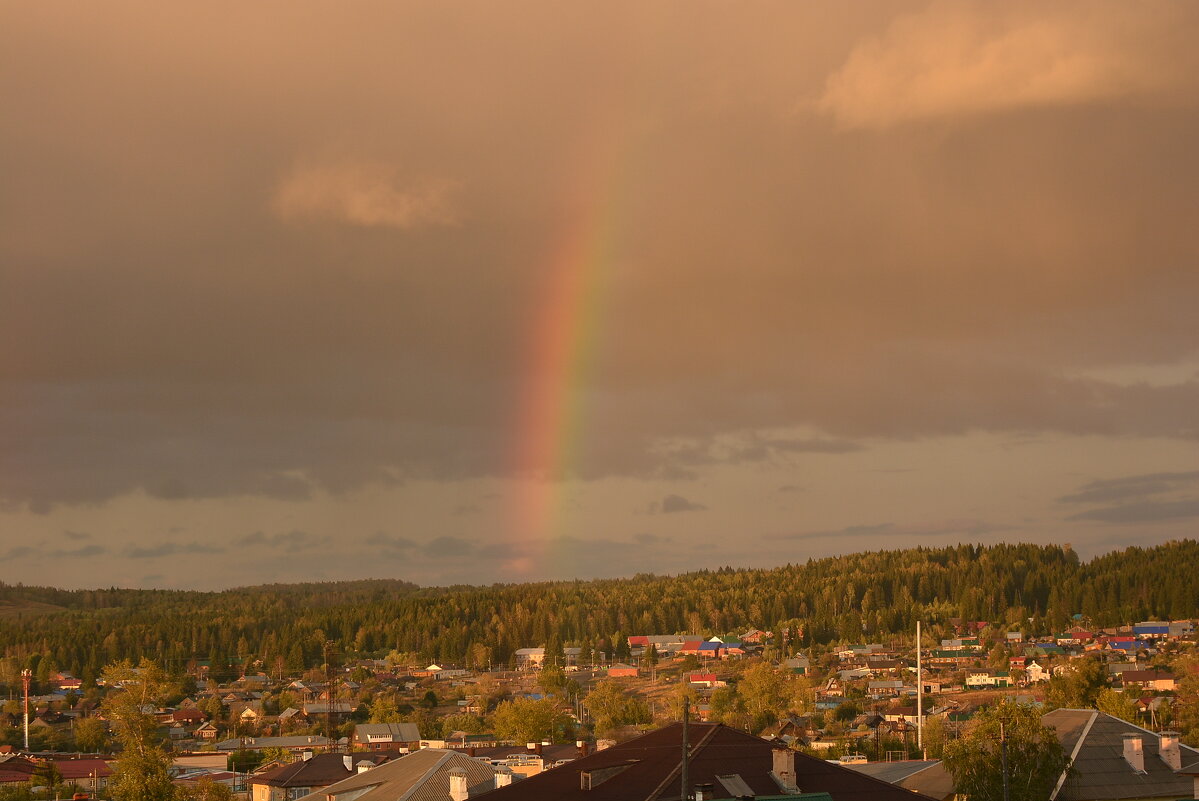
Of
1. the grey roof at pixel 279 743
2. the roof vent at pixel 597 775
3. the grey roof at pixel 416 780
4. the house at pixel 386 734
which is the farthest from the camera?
the grey roof at pixel 279 743

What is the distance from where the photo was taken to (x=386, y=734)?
162 metres

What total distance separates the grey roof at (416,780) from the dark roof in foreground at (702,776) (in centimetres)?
911

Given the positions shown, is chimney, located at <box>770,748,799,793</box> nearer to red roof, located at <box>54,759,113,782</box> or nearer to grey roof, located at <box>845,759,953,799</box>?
grey roof, located at <box>845,759,953,799</box>

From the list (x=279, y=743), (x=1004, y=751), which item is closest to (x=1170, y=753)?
(x=1004, y=751)

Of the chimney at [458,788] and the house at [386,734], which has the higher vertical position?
the chimney at [458,788]

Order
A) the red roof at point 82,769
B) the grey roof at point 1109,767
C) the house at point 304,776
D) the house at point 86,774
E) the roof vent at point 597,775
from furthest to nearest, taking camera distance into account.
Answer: the red roof at point 82,769, the house at point 86,774, the house at point 304,776, the grey roof at point 1109,767, the roof vent at point 597,775

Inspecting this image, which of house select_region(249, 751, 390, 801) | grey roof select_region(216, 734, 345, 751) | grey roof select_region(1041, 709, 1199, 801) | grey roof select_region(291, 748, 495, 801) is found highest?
grey roof select_region(1041, 709, 1199, 801)

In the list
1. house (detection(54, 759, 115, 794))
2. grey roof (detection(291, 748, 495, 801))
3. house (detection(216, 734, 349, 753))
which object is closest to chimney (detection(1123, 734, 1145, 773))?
grey roof (detection(291, 748, 495, 801))

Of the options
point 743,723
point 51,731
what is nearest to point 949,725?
point 743,723

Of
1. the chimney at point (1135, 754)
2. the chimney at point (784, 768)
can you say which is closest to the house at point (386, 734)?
the chimney at point (1135, 754)

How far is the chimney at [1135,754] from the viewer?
60678mm

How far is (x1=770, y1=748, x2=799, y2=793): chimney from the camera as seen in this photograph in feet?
171

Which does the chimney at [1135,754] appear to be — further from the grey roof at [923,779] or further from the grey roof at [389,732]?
the grey roof at [389,732]

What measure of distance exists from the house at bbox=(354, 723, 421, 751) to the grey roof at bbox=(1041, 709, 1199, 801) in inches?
3824
